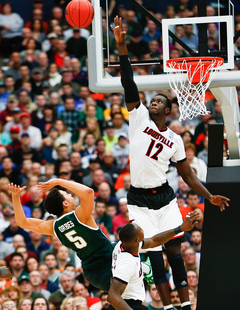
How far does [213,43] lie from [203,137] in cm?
214

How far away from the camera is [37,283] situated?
304 inches

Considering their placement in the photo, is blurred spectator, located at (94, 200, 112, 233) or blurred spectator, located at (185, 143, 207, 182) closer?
blurred spectator, located at (94, 200, 112, 233)

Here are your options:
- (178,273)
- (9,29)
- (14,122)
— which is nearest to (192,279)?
(178,273)

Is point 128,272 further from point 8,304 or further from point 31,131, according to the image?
point 31,131

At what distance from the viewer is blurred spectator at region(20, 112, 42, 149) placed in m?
9.55

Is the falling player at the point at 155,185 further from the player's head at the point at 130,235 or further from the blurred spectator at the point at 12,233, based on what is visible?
the blurred spectator at the point at 12,233

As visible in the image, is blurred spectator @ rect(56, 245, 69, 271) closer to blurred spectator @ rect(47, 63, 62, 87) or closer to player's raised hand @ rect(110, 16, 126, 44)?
blurred spectator @ rect(47, 63, 62, 87)

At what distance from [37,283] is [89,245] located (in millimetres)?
3322

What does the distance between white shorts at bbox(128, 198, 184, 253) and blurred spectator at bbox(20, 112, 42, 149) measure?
4920 millimetres

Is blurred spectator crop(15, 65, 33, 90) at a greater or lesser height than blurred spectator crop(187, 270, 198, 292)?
greater

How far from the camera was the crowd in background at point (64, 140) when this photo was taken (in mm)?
7660

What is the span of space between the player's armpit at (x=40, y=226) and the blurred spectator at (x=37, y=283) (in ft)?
9.81

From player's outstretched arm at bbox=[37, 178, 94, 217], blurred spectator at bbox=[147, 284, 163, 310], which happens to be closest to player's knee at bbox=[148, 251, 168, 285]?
player's outstretched arm at bbox=[37, 178, 94, 217]

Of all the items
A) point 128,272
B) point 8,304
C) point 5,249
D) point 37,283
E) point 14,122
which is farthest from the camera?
point 14,122
